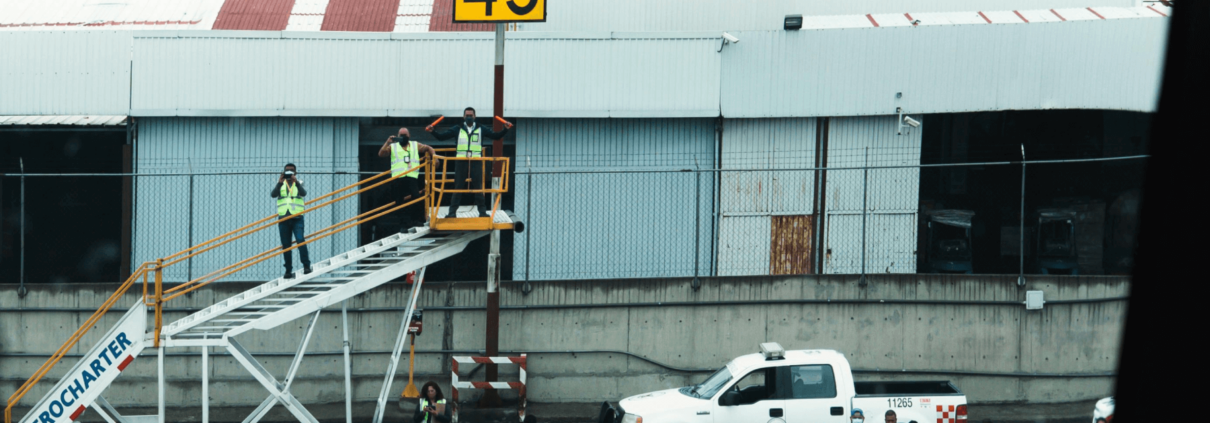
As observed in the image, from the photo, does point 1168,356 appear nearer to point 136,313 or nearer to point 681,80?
point 136,313

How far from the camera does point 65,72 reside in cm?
1647

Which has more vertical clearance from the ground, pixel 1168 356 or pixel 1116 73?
pixel 1116 73

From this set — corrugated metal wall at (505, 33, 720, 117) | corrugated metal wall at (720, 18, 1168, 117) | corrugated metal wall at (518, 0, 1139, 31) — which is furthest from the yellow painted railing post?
corrugated metal wall at (720, 18, 1168, 117)

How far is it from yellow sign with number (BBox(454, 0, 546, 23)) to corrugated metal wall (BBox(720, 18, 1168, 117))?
417 centimetres

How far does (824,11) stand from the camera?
1853cm

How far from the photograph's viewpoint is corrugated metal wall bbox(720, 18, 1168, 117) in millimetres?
16125

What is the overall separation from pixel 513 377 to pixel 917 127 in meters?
7.90

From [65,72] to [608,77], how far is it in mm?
9055

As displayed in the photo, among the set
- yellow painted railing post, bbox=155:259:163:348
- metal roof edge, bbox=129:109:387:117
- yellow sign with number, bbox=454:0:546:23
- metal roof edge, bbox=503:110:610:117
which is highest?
yellow sign with number, bbox=454:0:546:23

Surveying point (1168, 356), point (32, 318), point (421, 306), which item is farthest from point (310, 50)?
point (1168, 356)

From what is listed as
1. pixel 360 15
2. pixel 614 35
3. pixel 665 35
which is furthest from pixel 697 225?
pixel 360 15

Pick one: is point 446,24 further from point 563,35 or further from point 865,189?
point 865,189

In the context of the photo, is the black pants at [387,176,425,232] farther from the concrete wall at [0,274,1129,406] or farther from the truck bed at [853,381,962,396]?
the truck bed at [853,381,962,396]

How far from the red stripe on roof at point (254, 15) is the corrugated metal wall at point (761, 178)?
848cm
